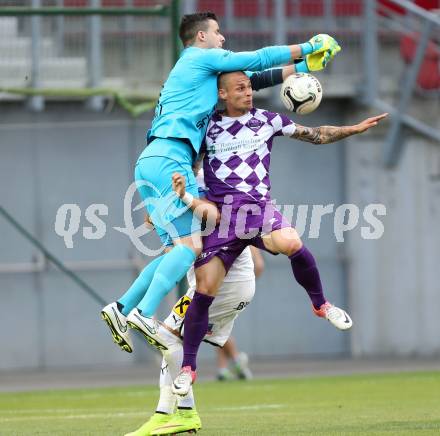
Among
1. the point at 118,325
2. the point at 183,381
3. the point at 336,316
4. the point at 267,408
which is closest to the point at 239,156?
the point at 336,316

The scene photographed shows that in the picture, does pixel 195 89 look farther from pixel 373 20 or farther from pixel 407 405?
pixel 373 20

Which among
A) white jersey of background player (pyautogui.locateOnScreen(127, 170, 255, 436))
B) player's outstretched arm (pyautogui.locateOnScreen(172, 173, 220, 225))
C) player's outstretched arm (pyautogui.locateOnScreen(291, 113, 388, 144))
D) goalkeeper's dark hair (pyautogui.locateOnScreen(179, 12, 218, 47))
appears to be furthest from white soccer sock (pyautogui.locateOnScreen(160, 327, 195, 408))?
goalkeeper's dark hair (pyautogui.locateOnScreen(179, 12, 218, 47))

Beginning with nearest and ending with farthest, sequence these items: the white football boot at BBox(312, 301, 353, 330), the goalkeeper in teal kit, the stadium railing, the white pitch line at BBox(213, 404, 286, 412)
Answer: the goalkeeper in teal kit → the white football boot at BBox(312, 301, 353, 330) → the white pitch line at BBox(213, 404, 286, 412) → the stadium railing

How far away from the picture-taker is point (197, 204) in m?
7.59

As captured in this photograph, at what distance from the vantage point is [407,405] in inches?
379

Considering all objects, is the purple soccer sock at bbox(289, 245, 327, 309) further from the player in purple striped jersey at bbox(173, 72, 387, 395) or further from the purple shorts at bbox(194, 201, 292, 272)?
the purple shorts at bbox(194, 201, 292, 272)

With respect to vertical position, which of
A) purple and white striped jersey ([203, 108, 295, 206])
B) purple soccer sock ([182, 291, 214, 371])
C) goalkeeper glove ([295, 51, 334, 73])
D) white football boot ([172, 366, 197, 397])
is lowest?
white football boot ([172, 366, 197, 397])

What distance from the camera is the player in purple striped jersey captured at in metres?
7.64

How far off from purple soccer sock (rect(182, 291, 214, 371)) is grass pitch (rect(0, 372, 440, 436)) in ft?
1.55

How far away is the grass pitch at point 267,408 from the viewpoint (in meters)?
7.96

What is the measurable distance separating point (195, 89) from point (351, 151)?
9.33 meters

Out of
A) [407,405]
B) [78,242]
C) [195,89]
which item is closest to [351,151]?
[78,242]

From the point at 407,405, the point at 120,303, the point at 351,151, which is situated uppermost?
the point at 351,151

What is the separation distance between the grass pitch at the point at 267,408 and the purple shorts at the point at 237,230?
Answer: 1.04 metres
